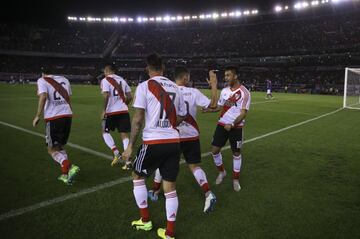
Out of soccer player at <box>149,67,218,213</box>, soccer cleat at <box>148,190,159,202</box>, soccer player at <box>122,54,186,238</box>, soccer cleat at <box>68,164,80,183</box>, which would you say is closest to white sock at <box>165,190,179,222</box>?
soccer player at <box>122,54,186,238</box>

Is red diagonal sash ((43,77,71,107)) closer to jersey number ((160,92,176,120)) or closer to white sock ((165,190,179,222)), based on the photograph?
jersey number ((160,92,176,120))

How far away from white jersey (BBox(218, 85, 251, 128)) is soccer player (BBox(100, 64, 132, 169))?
267cm

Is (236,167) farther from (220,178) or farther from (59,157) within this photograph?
(59,157)

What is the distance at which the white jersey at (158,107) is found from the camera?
3877 mm

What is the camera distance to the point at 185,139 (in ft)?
17.0

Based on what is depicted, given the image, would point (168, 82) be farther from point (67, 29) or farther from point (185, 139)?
point (67, 29)

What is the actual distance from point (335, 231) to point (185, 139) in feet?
8.20

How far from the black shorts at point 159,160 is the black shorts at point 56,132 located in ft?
9.09

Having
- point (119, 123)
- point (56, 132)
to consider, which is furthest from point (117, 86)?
point (56, 132)

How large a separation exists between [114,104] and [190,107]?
2978mm

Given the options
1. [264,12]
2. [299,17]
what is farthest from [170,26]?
[299,17]

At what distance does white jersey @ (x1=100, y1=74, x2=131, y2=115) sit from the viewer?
24.4ft

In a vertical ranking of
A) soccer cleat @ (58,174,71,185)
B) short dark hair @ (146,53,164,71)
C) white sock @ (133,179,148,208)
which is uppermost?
short dark hair @ (146,53,164,71)

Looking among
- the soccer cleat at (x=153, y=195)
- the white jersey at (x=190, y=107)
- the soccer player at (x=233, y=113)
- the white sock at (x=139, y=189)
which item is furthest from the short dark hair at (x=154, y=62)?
the soccer cleat at (x=153, y=195)
